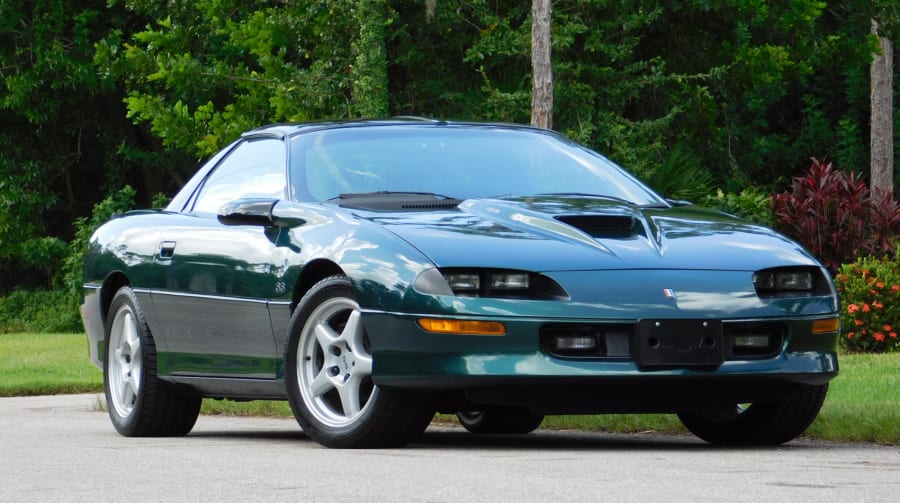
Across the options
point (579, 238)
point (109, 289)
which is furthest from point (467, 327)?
point (109, 289)

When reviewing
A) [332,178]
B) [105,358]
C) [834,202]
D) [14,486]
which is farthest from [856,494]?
[834,202]

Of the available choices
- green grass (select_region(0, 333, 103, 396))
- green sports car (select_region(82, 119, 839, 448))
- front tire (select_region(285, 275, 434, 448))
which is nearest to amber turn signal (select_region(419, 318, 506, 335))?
green sports car (select_region(82, 119, 839, 448))

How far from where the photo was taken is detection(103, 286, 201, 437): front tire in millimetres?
8633

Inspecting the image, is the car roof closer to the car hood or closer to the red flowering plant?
the car hood

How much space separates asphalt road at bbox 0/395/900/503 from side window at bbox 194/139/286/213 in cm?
114

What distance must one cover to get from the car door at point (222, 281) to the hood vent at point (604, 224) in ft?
4.26

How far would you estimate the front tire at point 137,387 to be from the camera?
28.3 ft

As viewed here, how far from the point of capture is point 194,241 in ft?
27.1

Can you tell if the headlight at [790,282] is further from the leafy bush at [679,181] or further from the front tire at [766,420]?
the leafy bush at [679,181]

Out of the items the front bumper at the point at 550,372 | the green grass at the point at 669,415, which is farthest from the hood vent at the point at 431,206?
the green grass at the point at 669,415

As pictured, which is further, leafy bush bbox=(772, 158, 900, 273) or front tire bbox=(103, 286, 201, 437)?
leafy bush bbox=(772, 158, 900, 273)

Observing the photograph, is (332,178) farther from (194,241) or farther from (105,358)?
(105,358)

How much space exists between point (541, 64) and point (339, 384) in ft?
35.8

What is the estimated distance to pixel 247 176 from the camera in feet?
28.2
